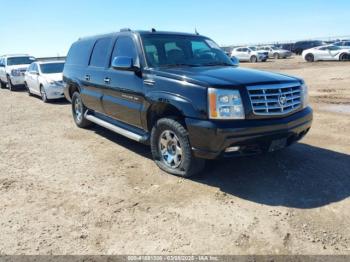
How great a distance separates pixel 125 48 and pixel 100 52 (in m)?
1.02

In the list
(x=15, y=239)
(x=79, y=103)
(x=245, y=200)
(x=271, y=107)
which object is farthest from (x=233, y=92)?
(x=79, y=103)

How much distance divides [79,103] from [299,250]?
5.91 metres

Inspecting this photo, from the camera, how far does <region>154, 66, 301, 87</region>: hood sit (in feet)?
13.5

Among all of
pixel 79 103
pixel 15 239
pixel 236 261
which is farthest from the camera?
pixel 79 103

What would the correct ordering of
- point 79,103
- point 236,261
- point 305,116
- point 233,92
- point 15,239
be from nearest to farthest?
point 236,261 → point 15,239 → point 233,92 → point 305,116 → point 79,103

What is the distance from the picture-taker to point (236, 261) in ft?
9.66

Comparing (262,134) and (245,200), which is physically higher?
(262,134)

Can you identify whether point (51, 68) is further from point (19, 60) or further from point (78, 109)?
point (78, 109)

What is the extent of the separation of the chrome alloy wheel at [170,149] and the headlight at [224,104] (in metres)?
0.79

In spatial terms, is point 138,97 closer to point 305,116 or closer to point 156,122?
point 156,122

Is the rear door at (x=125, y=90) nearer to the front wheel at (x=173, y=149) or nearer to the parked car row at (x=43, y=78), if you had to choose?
the front wheel at (x=173, y=149)

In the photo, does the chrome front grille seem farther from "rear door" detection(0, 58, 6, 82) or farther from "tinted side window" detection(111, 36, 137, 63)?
"rear door" detection(0, 58, 6, 82)

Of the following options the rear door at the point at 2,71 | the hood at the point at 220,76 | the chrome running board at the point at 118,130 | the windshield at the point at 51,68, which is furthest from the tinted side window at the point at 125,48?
the rear door at the point at 2,71

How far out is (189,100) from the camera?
419cm
